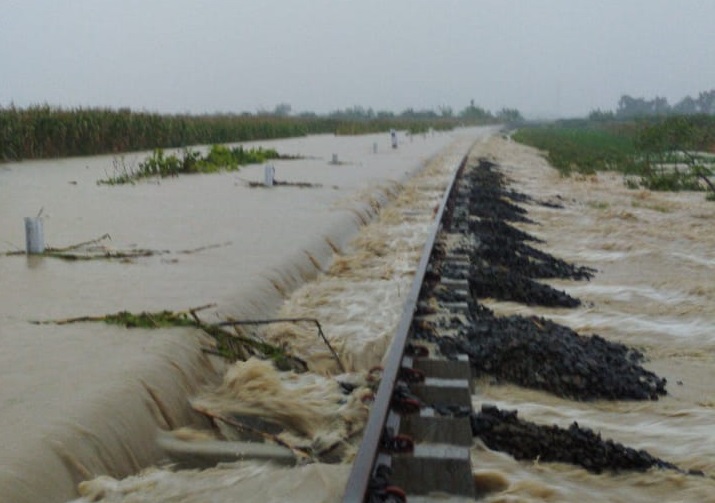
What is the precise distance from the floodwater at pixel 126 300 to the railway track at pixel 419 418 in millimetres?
245

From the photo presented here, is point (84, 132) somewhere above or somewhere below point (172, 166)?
above

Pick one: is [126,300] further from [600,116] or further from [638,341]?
[600,116]

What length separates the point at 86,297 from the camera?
18.5 feet

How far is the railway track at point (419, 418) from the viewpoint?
2871 mm

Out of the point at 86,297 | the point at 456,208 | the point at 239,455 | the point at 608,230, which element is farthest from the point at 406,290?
the point at 456,208

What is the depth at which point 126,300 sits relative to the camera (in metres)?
5.59

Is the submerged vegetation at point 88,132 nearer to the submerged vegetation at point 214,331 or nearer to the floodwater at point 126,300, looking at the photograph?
the floodwater at point 126,300

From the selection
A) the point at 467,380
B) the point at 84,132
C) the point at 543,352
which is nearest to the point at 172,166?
the point at 84,132

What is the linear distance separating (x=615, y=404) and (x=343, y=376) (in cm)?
125

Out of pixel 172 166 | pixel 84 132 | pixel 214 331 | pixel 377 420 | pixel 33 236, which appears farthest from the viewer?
pixel 84 132

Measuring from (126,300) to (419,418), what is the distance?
282 cm

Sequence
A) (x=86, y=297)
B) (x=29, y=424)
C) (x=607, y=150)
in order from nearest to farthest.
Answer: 1. (x=29, y=424)
2. (x=86, y=297)
3. (x=607, y=150)

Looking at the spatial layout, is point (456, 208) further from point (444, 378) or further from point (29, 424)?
point (29, 424)

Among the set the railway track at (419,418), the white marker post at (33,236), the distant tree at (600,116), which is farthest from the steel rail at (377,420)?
the distant tree at (600,116)
